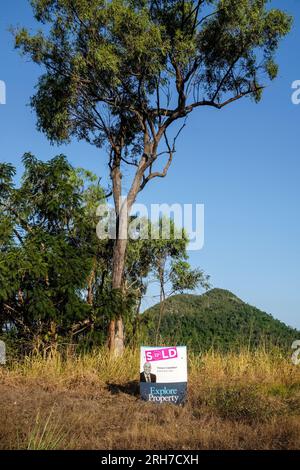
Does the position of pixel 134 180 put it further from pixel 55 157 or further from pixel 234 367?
pixel 234 367

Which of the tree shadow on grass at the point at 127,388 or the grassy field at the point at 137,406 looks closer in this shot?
the grassy field at the point at 137,406

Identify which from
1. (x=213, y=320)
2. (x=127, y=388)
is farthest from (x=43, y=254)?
(x=213, y=320)

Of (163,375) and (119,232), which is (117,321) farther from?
(163,375)

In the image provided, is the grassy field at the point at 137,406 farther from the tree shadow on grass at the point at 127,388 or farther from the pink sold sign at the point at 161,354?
the pink sold sign at the point at 161,354

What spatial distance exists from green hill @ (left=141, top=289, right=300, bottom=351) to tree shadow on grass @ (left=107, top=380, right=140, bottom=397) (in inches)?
203

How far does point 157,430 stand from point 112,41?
1000 centimetres

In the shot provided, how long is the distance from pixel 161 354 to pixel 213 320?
52.5 ft

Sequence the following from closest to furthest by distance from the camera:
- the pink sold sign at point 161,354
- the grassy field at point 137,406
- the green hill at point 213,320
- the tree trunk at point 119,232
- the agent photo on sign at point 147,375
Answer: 1. the grassy field at point 137,406
2. the agent photo on sign at point 147,375
3. the pink sold sign at point 161,354
4. the tree trunk at point 119,232
5. the green hill at point 213,320

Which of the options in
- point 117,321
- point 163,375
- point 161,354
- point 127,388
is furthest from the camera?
point 117,321

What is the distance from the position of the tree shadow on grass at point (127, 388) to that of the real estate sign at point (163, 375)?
0.64 m

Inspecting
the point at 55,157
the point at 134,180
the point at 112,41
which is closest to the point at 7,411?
the point at 55,157

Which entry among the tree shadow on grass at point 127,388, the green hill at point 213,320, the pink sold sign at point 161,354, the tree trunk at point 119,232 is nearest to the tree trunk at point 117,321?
the tree trunk at point 119,232

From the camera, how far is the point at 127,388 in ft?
32.1

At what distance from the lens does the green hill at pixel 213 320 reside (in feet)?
60.1
